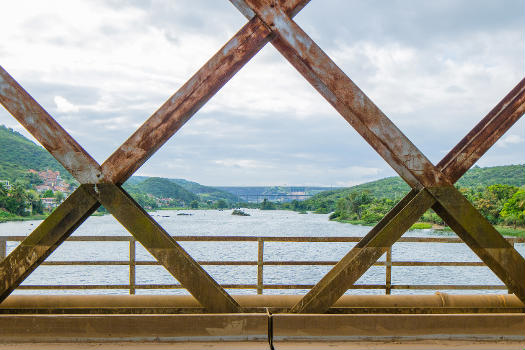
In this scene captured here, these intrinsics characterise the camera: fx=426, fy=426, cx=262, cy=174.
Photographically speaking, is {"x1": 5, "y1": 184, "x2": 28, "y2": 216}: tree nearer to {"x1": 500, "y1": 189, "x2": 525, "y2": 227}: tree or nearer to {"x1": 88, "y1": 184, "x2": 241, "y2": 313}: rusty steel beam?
{"x1": 500, "y1": 189, "x2": 525, "y2": 227}: tree

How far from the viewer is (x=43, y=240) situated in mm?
2918

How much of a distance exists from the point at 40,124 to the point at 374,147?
2327 mm

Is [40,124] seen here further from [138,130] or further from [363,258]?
[363,258]

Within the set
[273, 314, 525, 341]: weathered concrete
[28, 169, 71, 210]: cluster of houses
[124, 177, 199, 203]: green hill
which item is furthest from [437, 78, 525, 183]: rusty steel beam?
[124, 177, 199, 203]: green hill

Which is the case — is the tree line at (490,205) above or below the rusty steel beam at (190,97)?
below

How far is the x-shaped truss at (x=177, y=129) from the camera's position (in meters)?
2.88

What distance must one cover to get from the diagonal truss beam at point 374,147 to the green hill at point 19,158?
3849 inches

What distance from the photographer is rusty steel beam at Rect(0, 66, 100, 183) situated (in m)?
2.87

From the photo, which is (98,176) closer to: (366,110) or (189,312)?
(189,312)

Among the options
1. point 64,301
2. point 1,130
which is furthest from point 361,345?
point 1,130

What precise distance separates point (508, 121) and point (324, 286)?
5.98 feet

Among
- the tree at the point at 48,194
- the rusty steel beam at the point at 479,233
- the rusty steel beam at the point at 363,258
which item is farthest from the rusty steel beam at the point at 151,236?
the tree at the point at 48,194

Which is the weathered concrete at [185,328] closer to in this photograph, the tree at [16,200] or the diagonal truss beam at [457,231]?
the diagonal truss beam at [457,231]

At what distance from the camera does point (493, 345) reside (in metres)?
3.12
